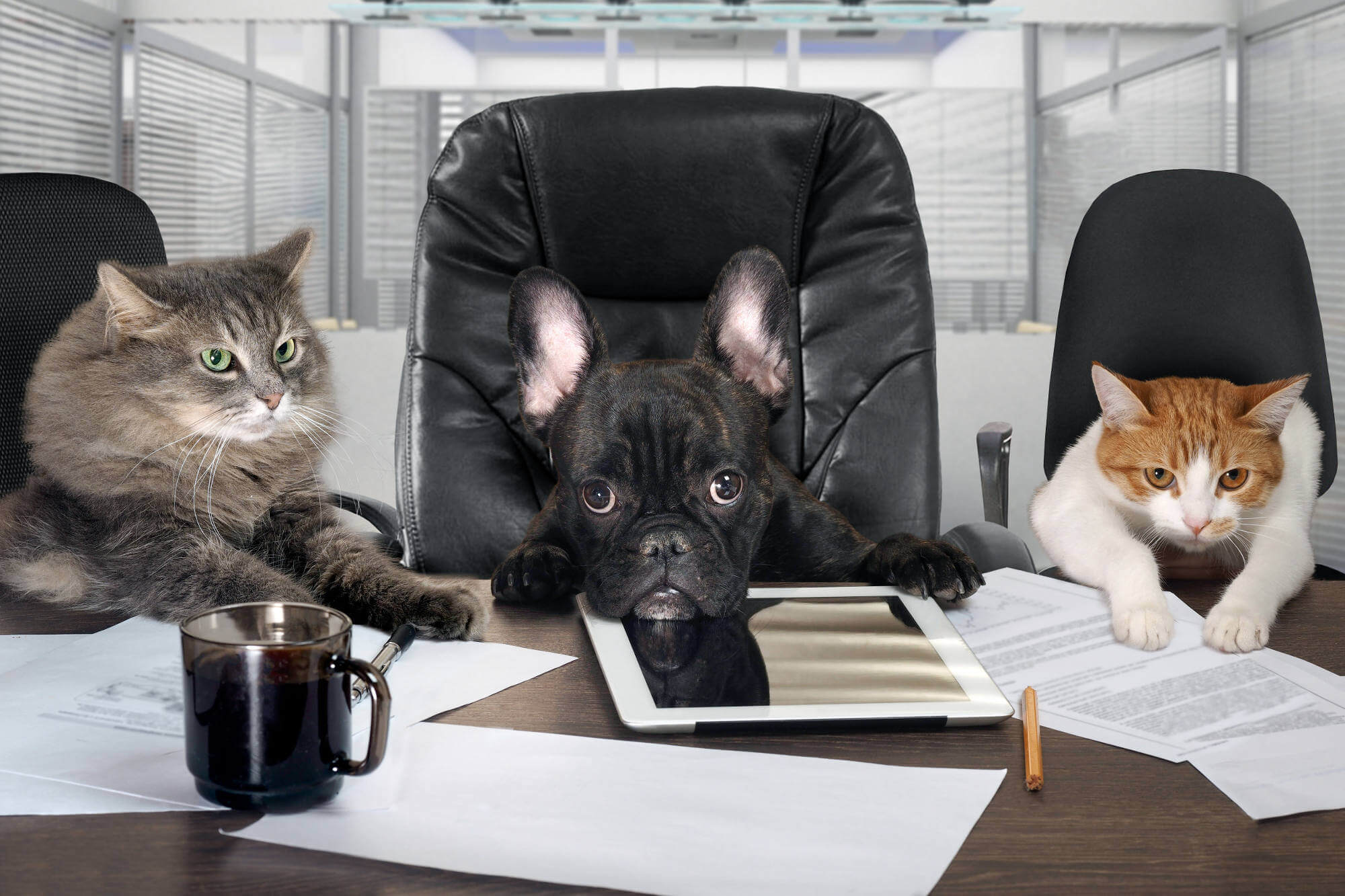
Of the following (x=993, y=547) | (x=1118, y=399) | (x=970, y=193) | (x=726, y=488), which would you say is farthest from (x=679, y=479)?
(x=970, y=193)

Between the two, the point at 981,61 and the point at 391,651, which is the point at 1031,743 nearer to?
the point at 391,651

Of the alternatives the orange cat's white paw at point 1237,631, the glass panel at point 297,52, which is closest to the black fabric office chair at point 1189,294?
the orange cat's white paw at point 1237,631

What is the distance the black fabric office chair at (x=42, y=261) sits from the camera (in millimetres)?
1602

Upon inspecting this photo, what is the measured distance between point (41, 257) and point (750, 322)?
3.95ft

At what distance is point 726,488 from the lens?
115cm

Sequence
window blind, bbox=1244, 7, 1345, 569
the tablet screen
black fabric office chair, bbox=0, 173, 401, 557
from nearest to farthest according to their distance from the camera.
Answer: the tablet screen, black fabric office chair, bbox=0, 173, 401, 557, window blind, bbox=1244, 7, 1345, 569

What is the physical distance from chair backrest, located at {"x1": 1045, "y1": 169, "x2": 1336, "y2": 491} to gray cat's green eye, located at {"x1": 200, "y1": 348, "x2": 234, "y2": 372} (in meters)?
1.39

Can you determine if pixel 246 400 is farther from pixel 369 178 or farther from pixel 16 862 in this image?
pixel 369 178

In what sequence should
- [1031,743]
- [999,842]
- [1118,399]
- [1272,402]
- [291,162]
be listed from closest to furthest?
[999,842] < [1031,743] < [1272,402] < [1118,399] < [291,162]

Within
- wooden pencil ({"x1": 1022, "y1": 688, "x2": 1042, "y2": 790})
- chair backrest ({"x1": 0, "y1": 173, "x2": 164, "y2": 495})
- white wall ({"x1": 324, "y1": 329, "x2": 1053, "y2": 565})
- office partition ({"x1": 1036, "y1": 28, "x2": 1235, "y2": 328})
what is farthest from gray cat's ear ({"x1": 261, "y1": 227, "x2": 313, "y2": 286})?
office partition ({"x1": 1036, "y1": 28, "x2": 1235, "y2": 328})

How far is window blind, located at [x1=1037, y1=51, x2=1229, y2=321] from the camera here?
13.4 ft

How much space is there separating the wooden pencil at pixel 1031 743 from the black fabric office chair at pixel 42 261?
43.7 inches

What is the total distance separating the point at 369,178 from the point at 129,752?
3.88 m

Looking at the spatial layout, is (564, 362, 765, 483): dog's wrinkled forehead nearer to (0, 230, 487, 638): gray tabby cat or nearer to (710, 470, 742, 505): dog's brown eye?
(710, 470, 742, 505): dog's brown eye
